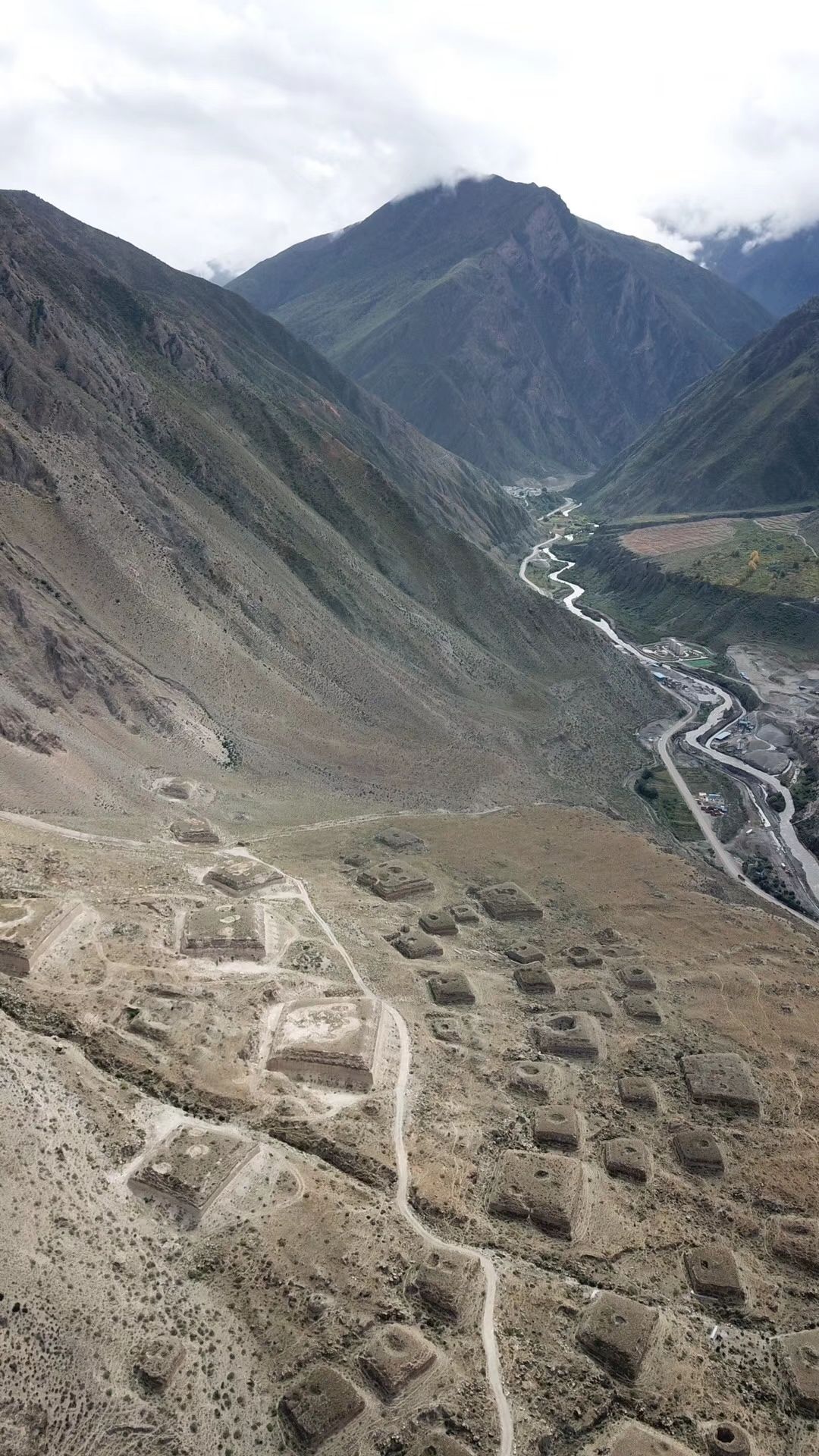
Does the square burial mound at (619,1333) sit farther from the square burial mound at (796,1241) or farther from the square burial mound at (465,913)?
the square burial mound at (465,913)

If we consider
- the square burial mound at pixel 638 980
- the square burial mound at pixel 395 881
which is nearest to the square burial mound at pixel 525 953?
the square burial mound at pixel 638 980

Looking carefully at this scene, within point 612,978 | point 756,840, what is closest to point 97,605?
point 612,978

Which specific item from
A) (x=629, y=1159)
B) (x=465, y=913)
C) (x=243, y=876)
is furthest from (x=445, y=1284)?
(x=243, y=876)

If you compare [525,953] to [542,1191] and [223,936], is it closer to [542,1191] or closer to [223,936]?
[223,936]

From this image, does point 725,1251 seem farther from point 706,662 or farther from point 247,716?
point 706,662

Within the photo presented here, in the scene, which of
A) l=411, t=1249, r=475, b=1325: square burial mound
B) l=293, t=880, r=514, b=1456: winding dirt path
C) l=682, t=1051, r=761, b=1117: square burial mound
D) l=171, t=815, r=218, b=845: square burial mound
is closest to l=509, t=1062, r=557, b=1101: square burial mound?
l=293, t=880, r=514, b=1456: winding dirt path

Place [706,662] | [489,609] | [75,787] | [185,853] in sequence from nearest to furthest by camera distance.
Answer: [185,853] < [75,787] < [489,609] < [706,662]

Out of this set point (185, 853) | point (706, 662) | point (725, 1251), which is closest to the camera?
point (725, 1251)
